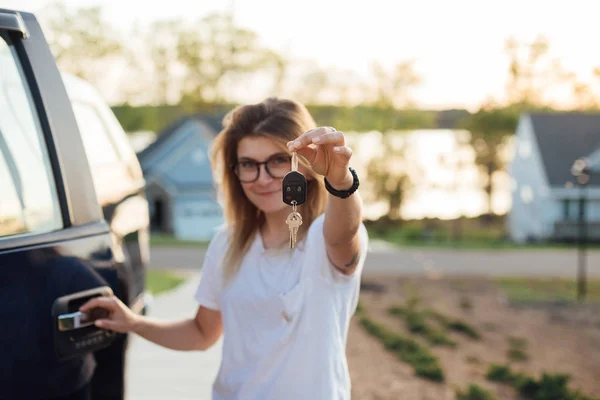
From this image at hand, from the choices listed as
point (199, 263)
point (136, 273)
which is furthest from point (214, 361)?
point (199, 263)

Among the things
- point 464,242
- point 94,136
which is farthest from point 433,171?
point 94,136

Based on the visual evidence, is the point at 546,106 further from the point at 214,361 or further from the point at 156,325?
the point at 156,325

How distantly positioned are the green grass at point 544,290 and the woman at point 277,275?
9.55 m

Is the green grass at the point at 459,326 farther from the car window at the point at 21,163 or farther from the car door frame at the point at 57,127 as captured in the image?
the car window at the point at 21,163

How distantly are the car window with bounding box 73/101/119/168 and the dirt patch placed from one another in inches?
115

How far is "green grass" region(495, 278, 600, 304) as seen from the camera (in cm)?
1156

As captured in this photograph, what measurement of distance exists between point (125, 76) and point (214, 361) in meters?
25.2

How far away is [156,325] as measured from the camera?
2.56 m

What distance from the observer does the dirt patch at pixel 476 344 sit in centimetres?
616

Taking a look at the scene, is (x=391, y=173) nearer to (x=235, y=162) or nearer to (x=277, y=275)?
(x=235, y=162)

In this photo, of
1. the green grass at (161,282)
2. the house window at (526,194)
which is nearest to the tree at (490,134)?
the house window at (526,194)

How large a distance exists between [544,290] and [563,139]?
66.7 ft

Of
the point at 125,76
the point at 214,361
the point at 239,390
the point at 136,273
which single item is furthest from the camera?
the point at 125,76

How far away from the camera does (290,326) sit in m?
2.16
